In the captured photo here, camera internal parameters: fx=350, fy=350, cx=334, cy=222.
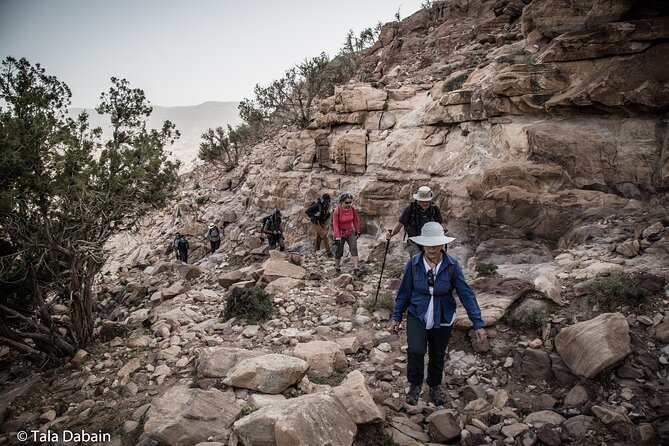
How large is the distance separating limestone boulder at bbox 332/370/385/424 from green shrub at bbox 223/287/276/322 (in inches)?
131

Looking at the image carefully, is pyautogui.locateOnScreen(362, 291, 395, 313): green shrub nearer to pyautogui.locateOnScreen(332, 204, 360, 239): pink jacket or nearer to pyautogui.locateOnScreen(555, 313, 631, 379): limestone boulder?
pyautogui.locateOnScreen(332, 204, 360, 239): pink jacket

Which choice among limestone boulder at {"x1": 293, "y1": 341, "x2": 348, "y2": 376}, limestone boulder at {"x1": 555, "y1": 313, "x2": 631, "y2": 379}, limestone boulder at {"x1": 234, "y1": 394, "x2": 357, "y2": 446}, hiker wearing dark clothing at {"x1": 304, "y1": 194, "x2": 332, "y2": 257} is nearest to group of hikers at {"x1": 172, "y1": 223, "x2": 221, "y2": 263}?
hiker wearing dark clothing at {"x1": 304, "y1": 194, "x2": 332, "y2": 257}

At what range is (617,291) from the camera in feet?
15.8

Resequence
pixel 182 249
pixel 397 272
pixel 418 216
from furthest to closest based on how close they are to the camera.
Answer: pixel 182 249, pixel 397 272, pixel 418 216

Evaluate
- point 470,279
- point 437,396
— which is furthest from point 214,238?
point 437,396

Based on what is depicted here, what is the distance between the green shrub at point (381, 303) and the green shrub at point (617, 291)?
3153 mm

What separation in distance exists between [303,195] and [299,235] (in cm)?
192

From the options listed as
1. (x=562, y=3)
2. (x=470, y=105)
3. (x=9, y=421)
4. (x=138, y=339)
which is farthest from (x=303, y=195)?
(x=9, y=421)

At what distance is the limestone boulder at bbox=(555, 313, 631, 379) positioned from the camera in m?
3.88

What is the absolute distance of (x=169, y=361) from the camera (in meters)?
5.35

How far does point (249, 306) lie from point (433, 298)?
13.5 feet

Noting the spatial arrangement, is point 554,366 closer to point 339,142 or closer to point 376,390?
point 376,390

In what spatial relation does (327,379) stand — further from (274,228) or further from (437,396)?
A: (274,228)

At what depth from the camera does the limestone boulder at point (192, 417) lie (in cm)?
330
